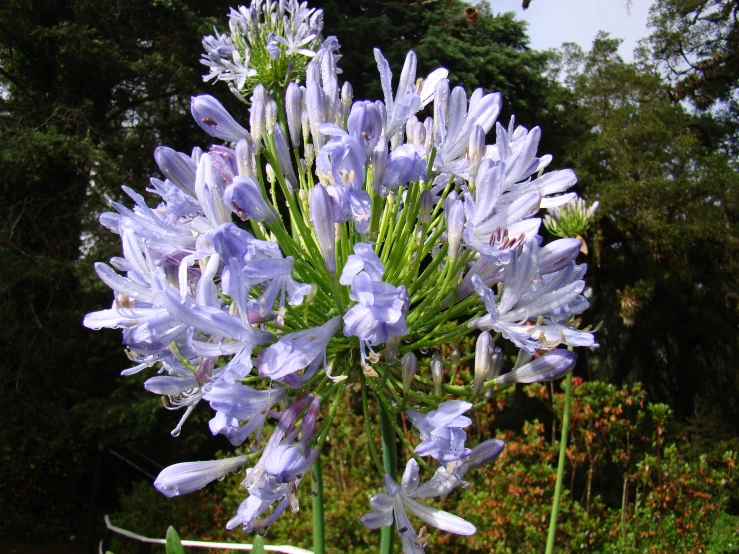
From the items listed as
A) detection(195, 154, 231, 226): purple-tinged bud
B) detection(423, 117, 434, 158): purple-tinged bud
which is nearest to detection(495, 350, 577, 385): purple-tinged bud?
detection(423, 117, 434, 158): purple-tinged bud

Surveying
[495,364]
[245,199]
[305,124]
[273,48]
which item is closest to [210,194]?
[245,199]

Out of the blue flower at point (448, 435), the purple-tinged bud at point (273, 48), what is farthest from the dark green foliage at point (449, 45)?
the blue flower at point (448, 435)

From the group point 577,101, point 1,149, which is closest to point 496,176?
point 1,149

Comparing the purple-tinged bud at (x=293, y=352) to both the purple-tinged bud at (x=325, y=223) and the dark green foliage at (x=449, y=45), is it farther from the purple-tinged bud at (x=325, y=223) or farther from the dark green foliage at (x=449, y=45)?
the dark green foliage at (x=449, y=45)

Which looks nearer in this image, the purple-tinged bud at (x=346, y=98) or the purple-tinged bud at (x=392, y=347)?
the purple-tinged bud at (x=392, y=347)

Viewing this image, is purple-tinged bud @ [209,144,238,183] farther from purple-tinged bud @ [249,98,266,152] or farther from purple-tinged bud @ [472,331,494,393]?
purple-tinged bud @ [472,331,494,393]
